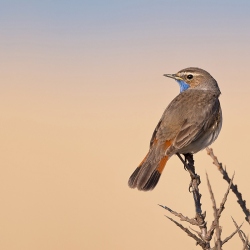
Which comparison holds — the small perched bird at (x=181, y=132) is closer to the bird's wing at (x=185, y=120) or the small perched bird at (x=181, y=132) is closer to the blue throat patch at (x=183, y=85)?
the bird's wing at (x=185, y=120)

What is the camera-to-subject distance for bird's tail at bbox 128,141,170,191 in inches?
201

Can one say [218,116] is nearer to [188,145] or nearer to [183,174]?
[188,145]

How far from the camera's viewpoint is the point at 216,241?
3.06 meters

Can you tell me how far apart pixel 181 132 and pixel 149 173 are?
27.2 inches

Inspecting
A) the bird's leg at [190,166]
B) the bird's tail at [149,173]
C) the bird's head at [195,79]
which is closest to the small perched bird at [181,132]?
the bird's tail at [149,173]

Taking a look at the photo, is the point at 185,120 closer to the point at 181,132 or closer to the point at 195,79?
the point at 181,132

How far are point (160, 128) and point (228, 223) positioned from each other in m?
4.20

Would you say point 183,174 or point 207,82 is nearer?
point 207,82

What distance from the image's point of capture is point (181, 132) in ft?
18.6

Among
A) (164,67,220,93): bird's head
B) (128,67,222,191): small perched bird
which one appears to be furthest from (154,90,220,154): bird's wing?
(164,67,220,93): bird's head

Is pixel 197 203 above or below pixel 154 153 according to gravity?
below

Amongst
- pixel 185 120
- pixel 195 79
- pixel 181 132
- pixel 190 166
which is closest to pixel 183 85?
pixel 195 79

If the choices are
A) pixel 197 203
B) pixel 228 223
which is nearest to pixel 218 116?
pixel 197 203

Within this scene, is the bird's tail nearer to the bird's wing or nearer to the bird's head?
the bird's wing
